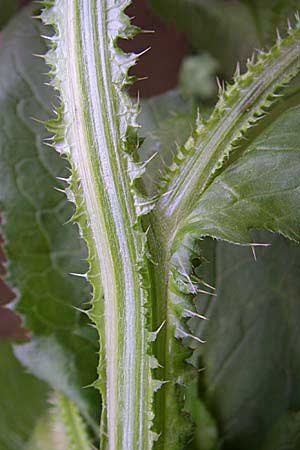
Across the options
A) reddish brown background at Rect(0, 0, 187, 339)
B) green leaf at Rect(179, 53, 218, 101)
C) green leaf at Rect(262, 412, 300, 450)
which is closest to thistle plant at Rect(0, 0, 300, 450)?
green leaf at Rect(262, 412, 300, 450)

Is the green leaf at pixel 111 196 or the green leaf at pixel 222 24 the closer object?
the green leaf at pixel 111 196

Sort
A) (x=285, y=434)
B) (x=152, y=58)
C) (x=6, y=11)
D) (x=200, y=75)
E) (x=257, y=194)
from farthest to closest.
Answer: (x=152, y=58) → (x=200, y=75) → (x=6, y=11) → (x=285, y=434) → (x=257, y=194)

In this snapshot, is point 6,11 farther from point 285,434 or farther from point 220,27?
point 285,434

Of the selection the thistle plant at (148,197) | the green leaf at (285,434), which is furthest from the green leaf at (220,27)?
the green leaf at (285,434)

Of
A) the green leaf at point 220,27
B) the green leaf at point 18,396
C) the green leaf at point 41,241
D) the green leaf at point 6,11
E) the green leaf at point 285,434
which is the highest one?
the green leaf at point 6,11

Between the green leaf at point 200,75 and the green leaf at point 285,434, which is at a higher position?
the green leaf at point 200,75

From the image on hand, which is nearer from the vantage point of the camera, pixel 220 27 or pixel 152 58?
pixel 220 27

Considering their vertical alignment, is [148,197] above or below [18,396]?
above

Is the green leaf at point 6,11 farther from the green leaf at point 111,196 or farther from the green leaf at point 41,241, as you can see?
the green leaf at point 111,196

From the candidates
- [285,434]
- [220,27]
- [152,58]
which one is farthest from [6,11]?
[285,434]
